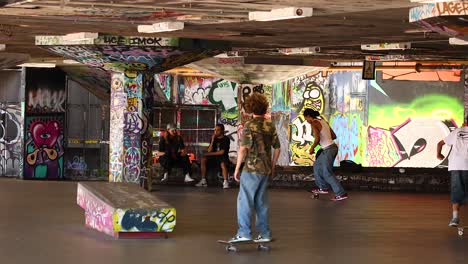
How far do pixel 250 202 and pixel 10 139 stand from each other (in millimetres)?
22932

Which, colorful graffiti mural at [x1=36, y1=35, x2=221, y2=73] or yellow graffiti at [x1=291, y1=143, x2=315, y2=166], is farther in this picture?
yellow graffiti at [x1=291, y1=143, x2=315, y2=166]

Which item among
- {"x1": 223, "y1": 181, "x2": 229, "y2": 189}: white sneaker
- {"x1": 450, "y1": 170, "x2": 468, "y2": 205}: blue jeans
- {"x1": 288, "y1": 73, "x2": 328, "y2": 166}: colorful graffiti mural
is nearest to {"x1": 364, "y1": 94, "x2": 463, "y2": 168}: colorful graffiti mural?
{"x1": 288, "y1": 73, "x2": 328, "y2": 166}: colorful graffiti mural

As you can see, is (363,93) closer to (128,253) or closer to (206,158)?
(206,158)

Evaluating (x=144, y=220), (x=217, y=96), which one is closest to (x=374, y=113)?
(x=217, y=96)

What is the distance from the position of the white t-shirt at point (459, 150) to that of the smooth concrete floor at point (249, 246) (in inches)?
42.1

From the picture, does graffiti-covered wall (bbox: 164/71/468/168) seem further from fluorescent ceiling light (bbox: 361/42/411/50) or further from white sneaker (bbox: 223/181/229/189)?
fluorescent ceiling light (bbox: 361/42/411/50)

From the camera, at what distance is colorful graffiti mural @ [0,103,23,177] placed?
34.2 m

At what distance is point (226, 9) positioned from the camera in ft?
55.8

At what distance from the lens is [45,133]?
33625mm

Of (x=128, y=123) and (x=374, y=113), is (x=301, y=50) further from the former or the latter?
(x=374, y=113)

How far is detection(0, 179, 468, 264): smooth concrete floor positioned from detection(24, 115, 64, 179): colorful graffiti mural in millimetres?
9862

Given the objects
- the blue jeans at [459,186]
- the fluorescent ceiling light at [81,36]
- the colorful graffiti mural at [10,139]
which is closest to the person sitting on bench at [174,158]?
the fluorescent ceiling light at [81,36]

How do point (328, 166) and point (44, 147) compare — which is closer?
point (328, 166)

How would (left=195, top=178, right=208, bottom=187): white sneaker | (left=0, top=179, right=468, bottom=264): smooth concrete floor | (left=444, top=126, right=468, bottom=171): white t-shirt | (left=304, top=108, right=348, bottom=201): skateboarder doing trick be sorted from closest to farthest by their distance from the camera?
(left=0, top=179, right=468, bottom=264): smooth concrete floor < (left=444, top=126, right=468, bottom=171): white t-shirt < (left=304, top=108, right=348, bottom=201): skateboarder doing trick < (left=195, top=178, right=208, bottom=187): white sneaker
